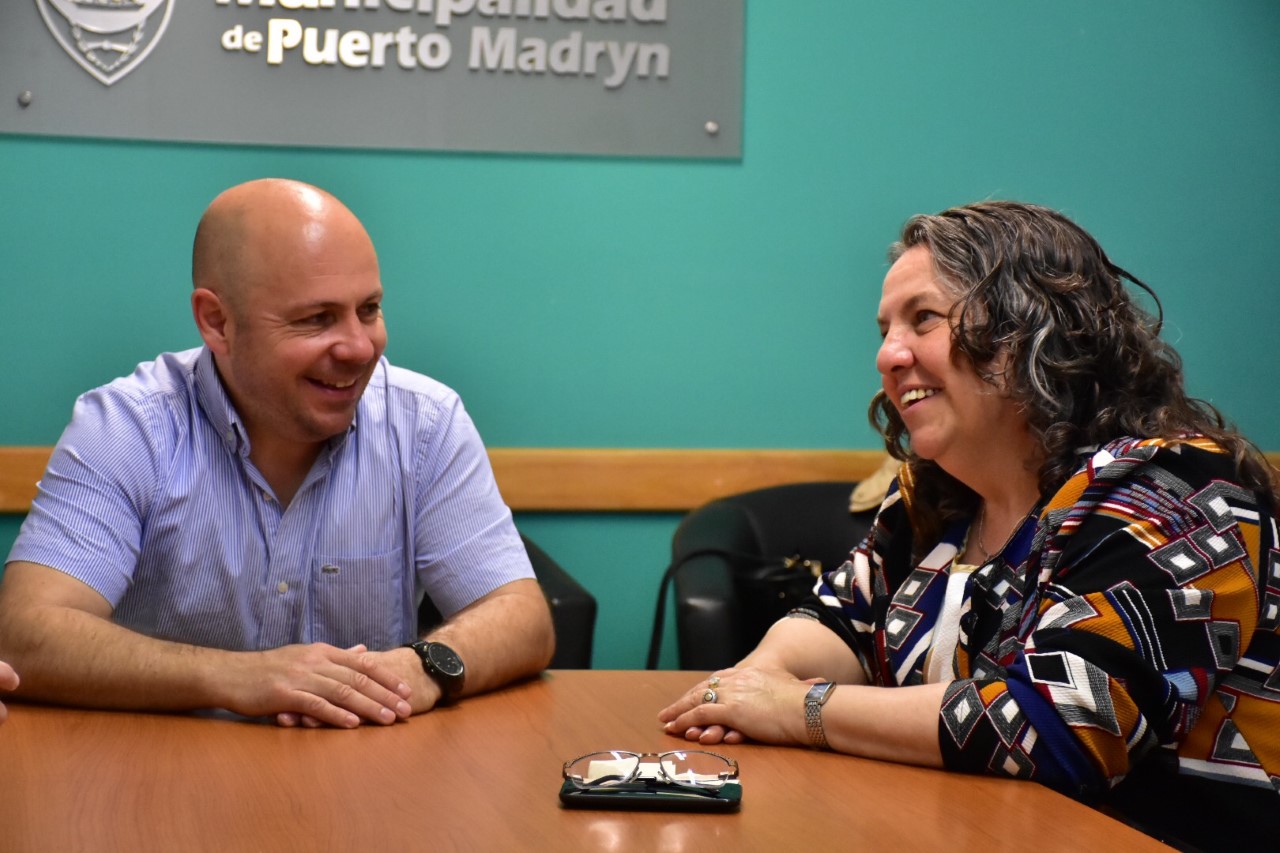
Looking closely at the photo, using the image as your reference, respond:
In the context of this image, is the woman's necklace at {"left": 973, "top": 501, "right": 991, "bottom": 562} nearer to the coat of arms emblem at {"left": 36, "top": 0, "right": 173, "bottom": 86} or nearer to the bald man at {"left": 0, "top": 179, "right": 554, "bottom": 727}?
the bald man at {"left": 0, "top": 179, "right": 554, "bottom": 727}

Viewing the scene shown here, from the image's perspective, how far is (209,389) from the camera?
90.7 inches

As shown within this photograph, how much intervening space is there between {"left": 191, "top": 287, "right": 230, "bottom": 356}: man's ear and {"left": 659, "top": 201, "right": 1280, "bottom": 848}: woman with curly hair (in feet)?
3.48

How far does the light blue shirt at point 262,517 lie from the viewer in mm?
2193

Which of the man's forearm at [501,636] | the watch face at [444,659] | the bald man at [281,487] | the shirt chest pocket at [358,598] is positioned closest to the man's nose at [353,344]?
the bald man at [281,487]

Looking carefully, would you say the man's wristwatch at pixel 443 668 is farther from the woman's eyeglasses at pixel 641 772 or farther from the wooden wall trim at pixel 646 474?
the wooden wall trim at pixel 646 474

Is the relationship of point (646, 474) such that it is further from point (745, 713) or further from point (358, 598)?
point (745, 713)

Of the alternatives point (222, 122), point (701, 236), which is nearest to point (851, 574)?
point (701, 236)

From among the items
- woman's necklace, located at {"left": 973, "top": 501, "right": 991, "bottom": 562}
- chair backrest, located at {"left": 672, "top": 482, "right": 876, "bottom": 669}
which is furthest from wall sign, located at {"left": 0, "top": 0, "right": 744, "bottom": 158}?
woman's necklace, located at {"left": 973, "top": 501, "right": 991, "bottom": 562}

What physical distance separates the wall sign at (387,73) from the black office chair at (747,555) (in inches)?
35.0

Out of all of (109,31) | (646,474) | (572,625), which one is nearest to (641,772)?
(572,625)

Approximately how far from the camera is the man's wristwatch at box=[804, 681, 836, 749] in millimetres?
1690

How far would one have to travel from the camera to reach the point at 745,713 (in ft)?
5.67

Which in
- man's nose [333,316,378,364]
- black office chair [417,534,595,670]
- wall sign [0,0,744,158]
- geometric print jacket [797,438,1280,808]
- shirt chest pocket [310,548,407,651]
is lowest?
black office chair [417,534,595,670]

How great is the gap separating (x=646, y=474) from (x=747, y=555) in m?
0.40
